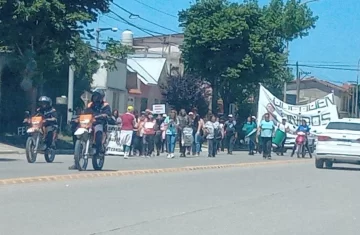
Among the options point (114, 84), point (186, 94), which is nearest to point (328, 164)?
point (186, 94)

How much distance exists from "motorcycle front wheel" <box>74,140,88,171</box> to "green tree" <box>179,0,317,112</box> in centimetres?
3130

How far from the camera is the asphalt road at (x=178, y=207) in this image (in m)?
11.2

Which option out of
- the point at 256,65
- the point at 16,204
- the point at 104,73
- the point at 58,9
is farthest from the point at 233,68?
the point at 16,204

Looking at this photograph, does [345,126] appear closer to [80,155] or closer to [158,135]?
[158,135]

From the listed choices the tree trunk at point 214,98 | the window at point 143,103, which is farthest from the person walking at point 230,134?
the window at point 143,103

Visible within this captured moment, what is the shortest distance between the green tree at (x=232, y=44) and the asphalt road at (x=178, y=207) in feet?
101

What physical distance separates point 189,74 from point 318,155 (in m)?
29.3

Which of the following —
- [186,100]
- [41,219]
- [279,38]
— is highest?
[279,38]

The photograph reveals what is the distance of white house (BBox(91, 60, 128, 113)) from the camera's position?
176 feet

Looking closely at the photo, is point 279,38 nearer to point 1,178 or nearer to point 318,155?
point 318,155

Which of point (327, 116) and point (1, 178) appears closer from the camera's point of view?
point (1, 178)

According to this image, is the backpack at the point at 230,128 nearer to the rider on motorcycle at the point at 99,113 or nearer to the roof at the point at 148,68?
the rider on motorcycle at the point at 99,113

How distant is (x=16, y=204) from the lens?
12.8m

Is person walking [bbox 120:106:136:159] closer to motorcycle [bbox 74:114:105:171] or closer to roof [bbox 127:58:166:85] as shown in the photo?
motorcycle [bbox 74:114:105:171]
